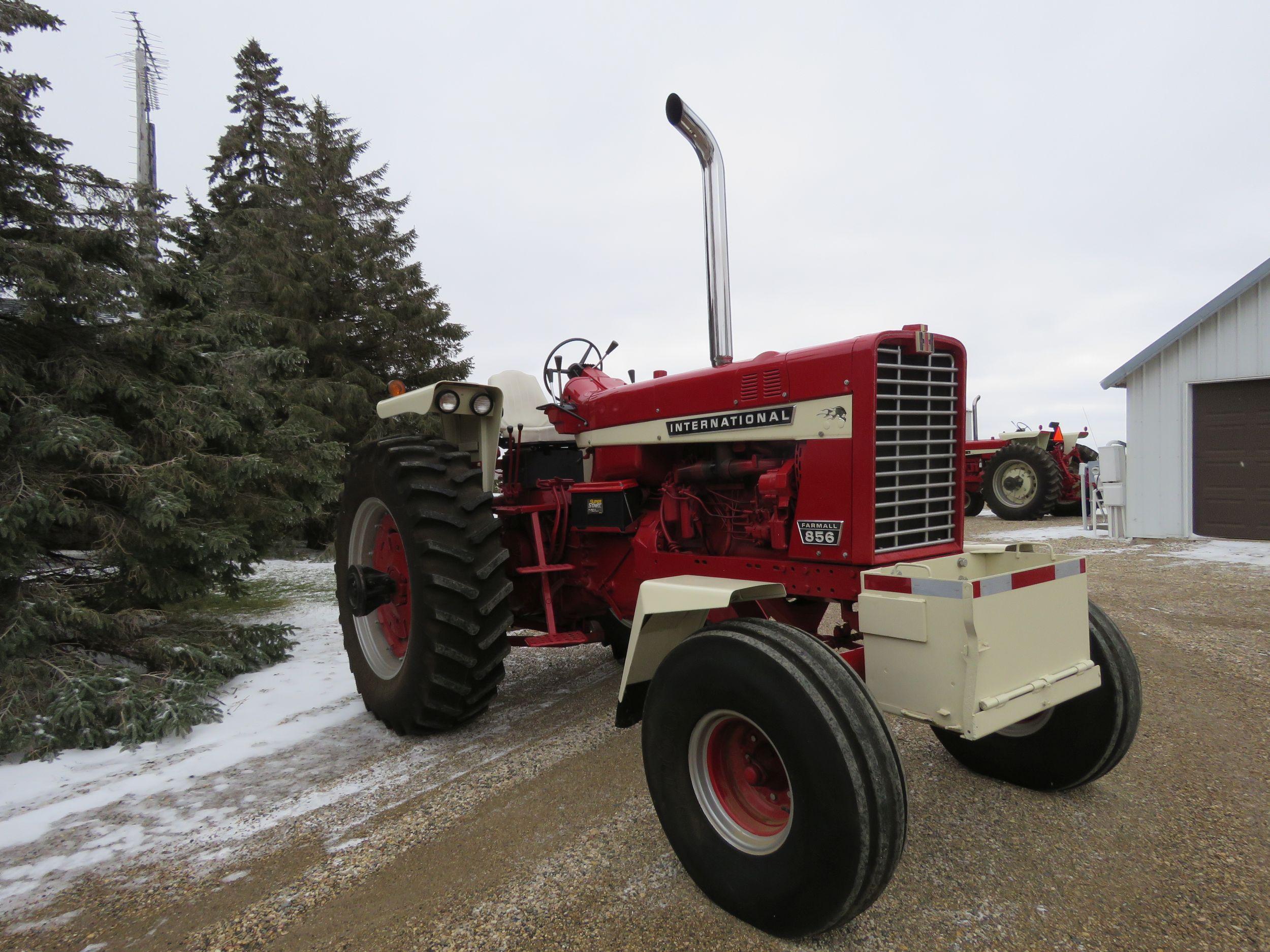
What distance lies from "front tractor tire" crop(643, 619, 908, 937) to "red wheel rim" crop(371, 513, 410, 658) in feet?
7.24

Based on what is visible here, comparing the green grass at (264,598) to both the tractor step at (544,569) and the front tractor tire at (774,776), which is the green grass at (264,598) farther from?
the front tractor tire at (774,776)

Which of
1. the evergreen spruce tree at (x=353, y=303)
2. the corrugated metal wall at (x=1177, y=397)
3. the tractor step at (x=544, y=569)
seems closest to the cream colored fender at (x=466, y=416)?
the tractor step at (x=544, y=569)

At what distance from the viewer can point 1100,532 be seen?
1162 centimetres

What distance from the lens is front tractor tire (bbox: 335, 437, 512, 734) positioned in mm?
3570

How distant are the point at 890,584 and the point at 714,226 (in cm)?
197

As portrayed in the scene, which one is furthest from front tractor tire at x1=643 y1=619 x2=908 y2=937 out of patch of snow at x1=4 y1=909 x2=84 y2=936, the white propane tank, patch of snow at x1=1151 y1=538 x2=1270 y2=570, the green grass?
the white propane tank

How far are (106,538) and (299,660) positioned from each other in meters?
1.47

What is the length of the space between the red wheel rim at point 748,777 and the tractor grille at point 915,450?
2.80 feet

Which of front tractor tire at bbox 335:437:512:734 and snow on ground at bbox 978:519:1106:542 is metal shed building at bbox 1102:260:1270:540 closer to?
snow on ground at bbox 978:519:1106:542

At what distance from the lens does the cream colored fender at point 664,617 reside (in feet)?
8.65

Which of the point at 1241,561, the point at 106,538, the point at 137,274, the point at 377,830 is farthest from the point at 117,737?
the point at 1241,561

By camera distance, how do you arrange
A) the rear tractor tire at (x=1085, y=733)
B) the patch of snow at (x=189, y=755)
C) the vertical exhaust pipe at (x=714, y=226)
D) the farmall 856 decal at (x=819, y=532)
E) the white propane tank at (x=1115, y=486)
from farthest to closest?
1. the white propane tank at (x=1115, y=486)
2. the vertical exhaust pipe at (x=714, y=226)
3. the patch of snow at (x=189, y=755)
4. the farmall 856 decal at (x=819, y=532)
5. the rear tractor tire at (x=1085, y=733)

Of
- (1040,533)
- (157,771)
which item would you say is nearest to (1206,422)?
(1040,533)

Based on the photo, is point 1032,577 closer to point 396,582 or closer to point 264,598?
point 396,582
